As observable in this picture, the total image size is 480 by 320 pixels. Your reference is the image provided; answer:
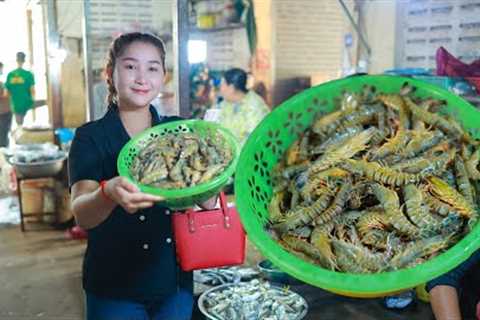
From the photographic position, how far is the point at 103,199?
186cm

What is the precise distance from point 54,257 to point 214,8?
600 centimetres

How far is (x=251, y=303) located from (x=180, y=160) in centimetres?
173

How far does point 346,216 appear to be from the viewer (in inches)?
75.6

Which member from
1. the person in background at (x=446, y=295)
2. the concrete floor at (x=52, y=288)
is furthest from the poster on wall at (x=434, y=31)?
the person in background at (x=446, y=295)

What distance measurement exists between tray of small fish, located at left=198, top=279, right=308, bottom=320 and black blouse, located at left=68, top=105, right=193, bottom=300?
1193mm

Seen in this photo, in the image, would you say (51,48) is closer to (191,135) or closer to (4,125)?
(4,125)

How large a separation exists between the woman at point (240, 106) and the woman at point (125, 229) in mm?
4803

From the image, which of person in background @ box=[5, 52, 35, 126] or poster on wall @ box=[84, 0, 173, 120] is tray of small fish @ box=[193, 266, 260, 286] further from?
person in background @ box=[5, 52, 35, 126]

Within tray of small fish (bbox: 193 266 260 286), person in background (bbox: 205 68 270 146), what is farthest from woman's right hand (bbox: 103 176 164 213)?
person in background (bbox: 205 68 270 146)

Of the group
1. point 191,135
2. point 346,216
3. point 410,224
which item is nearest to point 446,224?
point 410,224

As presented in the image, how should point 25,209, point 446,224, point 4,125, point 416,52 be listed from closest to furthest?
point 446,224 → point 416,52 → point 25,209 → point 4,125

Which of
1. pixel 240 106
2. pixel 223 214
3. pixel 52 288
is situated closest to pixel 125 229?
pixel 223 214

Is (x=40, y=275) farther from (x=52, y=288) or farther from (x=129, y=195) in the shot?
(x=129, y=195)

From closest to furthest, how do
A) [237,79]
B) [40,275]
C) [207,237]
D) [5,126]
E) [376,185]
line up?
[376,185] < [207,237] < [40,275] < [237,79] < [5,126]
